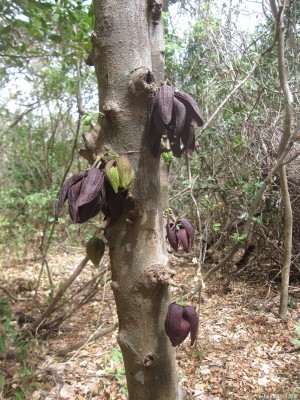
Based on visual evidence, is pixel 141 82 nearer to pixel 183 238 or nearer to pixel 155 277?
pixel 155 277

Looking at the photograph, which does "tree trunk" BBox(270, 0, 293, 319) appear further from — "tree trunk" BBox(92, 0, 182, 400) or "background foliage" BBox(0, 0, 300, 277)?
"tree trunk" BBox(92, 0, 182, 400)

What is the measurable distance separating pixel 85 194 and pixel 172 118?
28 cm

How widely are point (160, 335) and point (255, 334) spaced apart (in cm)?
247

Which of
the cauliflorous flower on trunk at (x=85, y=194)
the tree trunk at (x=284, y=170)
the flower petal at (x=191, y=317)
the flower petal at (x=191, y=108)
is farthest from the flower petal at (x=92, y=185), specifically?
the tree trunk at (x=284, y=170)

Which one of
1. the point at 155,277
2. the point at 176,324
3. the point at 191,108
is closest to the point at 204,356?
the point at 176,324

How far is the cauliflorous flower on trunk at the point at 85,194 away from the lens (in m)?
0.69

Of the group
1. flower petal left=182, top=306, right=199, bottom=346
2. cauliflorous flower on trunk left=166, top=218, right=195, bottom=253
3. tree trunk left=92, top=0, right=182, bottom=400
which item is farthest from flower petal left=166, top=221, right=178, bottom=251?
tree trunk left=92, top=0, right=182, bottom=400

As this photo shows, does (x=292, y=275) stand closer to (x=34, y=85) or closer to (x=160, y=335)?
(x=160, y=335)

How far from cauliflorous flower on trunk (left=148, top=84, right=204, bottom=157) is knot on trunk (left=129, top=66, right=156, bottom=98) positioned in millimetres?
24

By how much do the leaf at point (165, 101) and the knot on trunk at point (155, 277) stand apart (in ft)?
1.02

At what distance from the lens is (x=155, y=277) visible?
2.29 ft

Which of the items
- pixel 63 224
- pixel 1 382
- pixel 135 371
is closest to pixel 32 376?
pixel 1 382

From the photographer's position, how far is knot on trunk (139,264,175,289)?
2.29ft

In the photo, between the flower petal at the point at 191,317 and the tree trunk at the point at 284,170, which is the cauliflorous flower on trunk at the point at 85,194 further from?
the tree trunk at the point at 284,170
